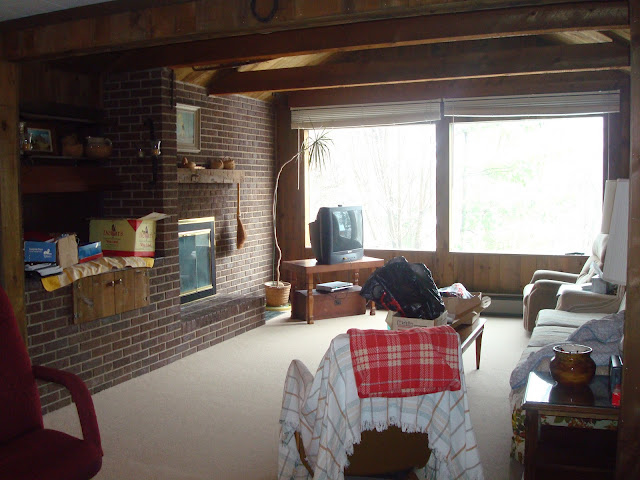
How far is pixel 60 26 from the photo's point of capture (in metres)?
3.57

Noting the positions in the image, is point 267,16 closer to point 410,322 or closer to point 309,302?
point 410,322

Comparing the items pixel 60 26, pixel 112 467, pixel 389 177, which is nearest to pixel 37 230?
pixel 60 26

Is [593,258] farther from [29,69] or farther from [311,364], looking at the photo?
[29,69]

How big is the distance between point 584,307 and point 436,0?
9.87ft

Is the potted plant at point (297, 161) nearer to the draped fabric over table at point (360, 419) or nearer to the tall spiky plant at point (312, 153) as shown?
the tall spiky plant at point (312, 153)

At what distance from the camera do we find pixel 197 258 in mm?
5973

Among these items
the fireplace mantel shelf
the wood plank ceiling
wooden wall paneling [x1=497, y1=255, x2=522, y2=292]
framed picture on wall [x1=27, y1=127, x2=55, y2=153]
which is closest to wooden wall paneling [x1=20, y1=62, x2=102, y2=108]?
the wood plank ceiling

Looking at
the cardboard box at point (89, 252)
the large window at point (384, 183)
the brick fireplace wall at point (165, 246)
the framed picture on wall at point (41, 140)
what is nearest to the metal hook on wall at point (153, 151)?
the brick fireplace wall at point (165, 246)

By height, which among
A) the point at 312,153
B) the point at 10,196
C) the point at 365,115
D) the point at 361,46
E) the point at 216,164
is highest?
the point at 361,46

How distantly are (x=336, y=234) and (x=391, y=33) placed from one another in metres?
2.54

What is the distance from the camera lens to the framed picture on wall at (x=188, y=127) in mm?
5762

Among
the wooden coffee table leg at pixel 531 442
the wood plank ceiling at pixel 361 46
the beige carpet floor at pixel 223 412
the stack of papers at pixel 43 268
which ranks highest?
the wood plank ceiling at pixel 361 46

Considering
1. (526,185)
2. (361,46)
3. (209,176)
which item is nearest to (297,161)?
(209,176)

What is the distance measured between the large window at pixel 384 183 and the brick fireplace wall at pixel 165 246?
0.87 m
